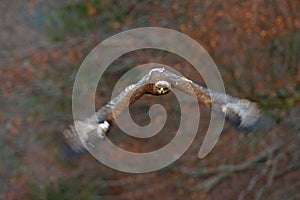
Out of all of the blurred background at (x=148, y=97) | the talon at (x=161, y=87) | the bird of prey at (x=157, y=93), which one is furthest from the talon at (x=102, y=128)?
the blurred background at (x=148, y=97)

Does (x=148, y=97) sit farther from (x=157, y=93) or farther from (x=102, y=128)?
(x=157, y=93)

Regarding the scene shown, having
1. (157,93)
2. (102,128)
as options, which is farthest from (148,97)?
(157,93)

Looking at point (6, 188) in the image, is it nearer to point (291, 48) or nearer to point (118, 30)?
point (118, 30)

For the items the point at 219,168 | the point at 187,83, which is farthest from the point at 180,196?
the point at 187,83

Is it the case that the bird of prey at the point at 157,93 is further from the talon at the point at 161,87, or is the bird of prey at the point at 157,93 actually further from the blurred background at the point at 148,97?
the blurred background at the point at 148,97

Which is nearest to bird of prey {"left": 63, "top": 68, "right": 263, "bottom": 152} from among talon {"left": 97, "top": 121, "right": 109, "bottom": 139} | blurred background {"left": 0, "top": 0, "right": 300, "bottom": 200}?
talon {"left": 97, "top": 121, "right": 109, "bottom": 139}
